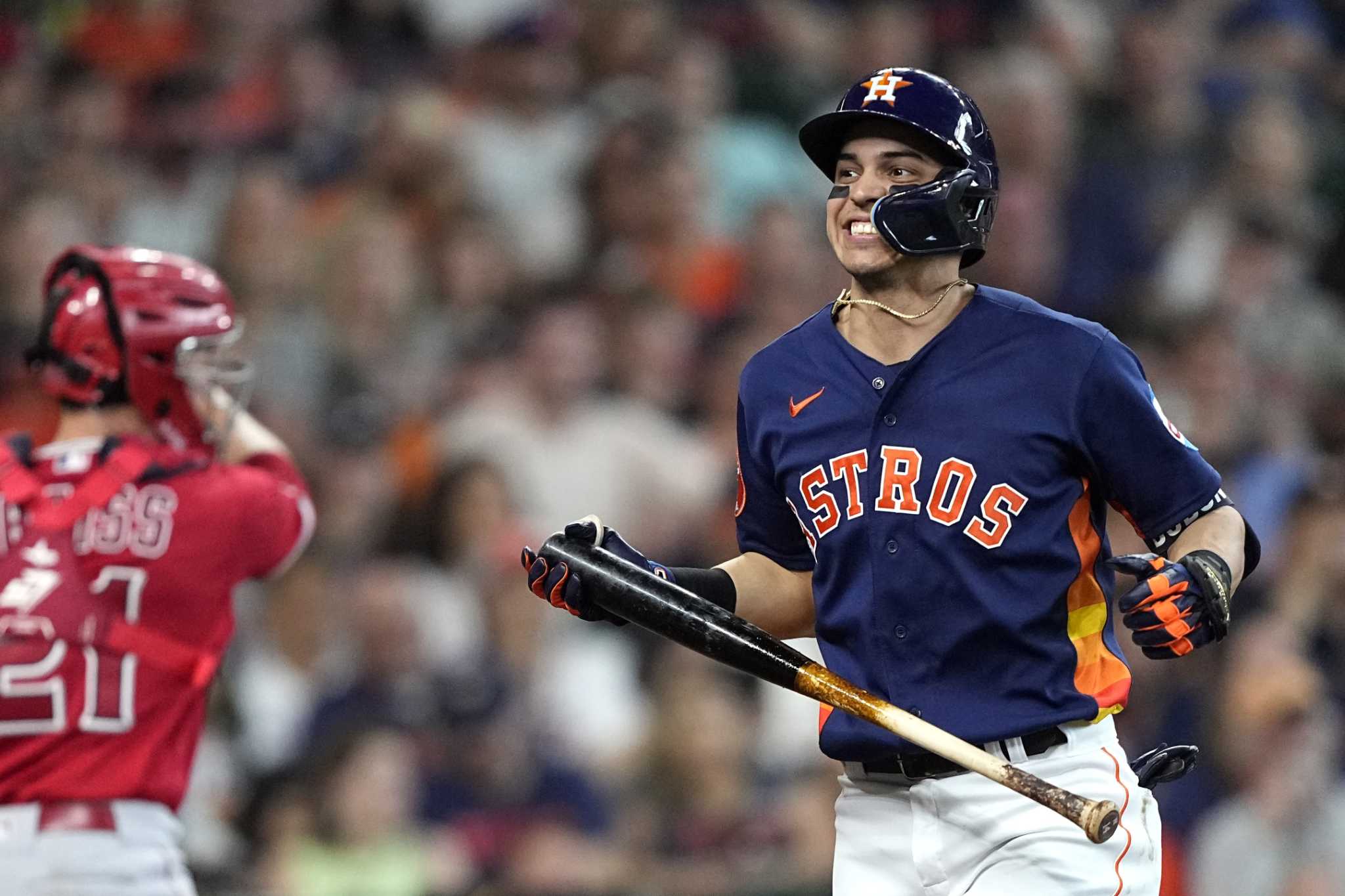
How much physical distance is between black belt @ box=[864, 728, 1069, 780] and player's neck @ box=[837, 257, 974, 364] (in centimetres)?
76

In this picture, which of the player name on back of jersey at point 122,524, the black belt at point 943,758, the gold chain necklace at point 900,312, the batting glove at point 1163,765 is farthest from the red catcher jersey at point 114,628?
the batting glove at point 1163,765

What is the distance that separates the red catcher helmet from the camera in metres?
4.61

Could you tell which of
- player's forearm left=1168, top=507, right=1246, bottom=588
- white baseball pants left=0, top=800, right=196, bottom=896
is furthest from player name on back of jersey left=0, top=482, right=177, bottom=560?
player's forearm left=1168, top=507, right=1246, bottom=588

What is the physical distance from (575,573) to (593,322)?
4.54 m

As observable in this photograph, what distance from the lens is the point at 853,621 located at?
12.4 ft

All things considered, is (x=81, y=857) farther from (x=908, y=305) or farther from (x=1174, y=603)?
(x=1174, y=603)

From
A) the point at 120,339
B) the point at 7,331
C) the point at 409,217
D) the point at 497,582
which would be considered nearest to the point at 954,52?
the point at 409,217

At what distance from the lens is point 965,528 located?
366 cm

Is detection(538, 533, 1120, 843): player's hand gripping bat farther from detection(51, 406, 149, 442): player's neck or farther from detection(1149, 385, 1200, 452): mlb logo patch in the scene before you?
detection(51, 406, 149, 442): player's neck

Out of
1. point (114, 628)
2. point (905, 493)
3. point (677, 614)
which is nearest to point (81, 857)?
point (114, 628)

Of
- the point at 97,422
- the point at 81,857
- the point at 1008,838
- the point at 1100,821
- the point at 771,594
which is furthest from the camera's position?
the point at 97,422

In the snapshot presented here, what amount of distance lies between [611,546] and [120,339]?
143cm

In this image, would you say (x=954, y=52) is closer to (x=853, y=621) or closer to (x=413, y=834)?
(x=413, y=834)

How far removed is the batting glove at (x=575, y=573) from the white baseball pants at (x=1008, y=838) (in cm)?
62
